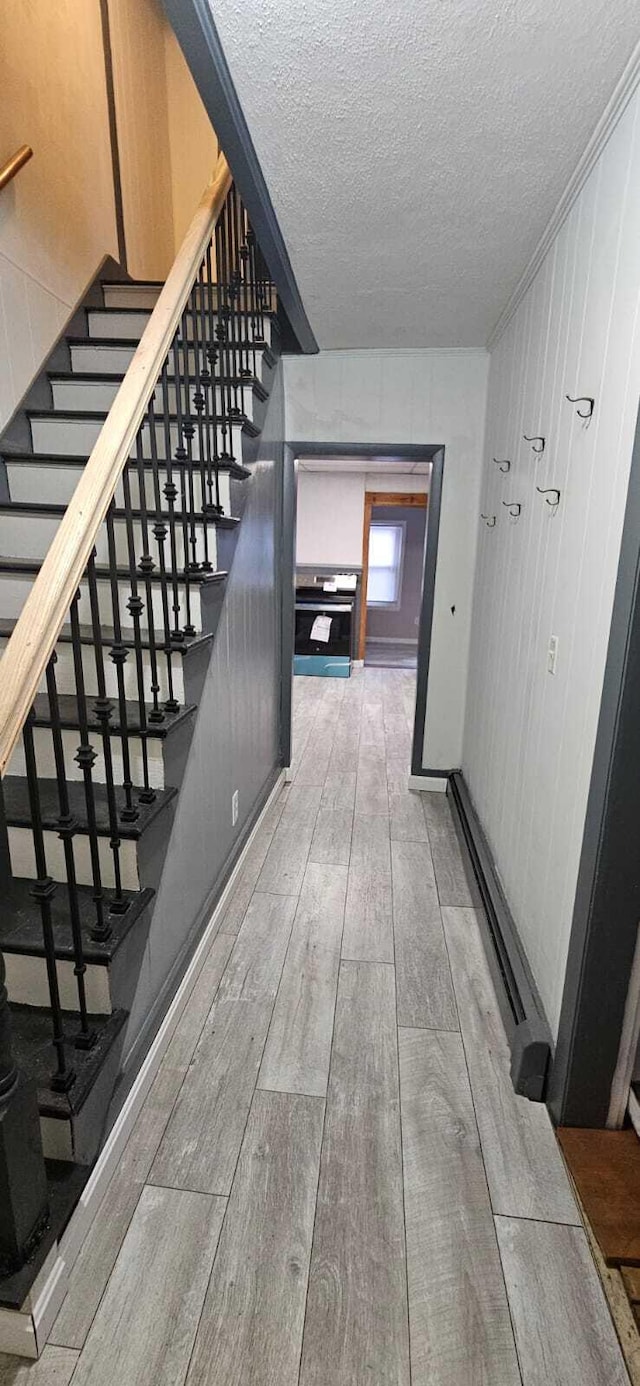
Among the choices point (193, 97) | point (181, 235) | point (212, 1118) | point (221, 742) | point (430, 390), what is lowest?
point (212, 1118)

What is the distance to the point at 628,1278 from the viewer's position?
4.09 feet

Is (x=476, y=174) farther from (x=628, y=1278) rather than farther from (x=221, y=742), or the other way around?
(x=628, y=1278)

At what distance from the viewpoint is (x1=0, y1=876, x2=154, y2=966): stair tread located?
4.53ft

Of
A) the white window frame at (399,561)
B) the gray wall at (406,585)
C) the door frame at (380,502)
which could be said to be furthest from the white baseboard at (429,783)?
the white window frame at (399,561)

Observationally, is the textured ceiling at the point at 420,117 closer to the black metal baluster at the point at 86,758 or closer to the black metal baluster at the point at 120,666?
the black metal baluster at the point at 120,666

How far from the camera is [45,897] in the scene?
1.16m

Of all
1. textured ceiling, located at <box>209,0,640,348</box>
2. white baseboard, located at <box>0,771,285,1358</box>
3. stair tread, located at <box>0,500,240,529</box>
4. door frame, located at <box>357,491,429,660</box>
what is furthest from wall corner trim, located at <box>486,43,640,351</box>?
door frame, located at <box>357,491,429,660</box>

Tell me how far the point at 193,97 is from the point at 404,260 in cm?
316

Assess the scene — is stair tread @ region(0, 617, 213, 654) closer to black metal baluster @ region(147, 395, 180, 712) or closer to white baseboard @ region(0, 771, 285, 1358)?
black metal baluster @ region(147, 395, 180, 712)

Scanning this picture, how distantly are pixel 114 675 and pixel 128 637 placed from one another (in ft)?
0.62

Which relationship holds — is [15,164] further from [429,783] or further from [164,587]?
[429,783]

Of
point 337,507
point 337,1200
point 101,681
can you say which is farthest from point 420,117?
point 337,507

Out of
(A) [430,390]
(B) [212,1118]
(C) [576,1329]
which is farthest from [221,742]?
(A) [430,390]

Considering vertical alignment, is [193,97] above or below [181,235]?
above
